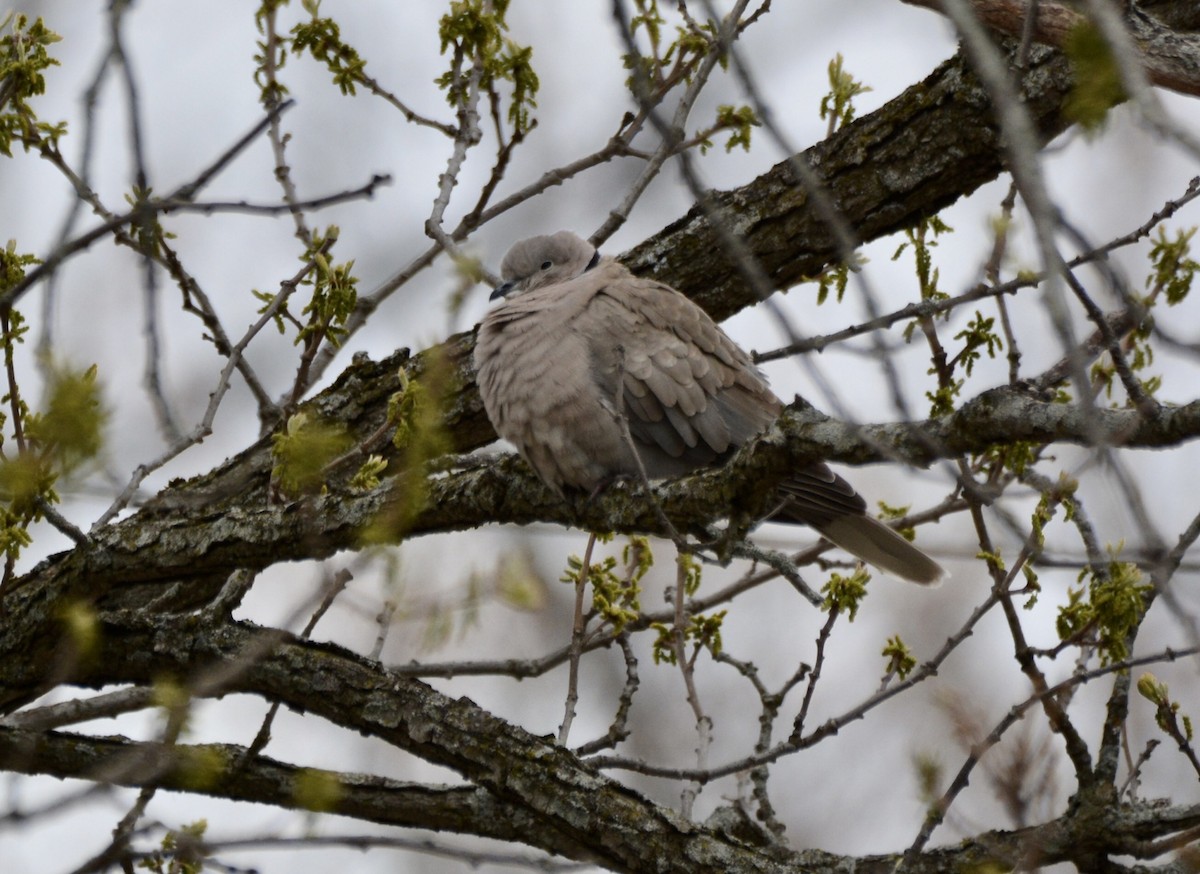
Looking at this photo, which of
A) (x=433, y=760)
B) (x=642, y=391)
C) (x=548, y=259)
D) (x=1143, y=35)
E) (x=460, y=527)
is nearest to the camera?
(x=1143, y=35)

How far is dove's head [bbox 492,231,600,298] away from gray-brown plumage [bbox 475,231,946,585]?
615 millimetres

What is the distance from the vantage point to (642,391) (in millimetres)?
4219

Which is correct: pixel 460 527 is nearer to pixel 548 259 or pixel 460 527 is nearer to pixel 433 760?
pixel 433 760

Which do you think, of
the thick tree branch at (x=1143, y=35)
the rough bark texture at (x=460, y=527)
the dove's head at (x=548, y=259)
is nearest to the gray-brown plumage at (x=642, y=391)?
the rough bark texture at (x=460, y=527)

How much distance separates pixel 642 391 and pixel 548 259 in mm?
1072

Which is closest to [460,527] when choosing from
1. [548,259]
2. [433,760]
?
[433,760]

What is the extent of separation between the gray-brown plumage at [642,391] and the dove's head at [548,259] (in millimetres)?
615

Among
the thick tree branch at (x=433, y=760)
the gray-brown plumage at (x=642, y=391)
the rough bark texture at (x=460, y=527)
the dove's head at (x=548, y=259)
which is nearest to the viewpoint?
the rough bark texture at (x=460, y=527)

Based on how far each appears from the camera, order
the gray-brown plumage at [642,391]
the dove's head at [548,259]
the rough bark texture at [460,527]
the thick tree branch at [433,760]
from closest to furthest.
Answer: the rough bark texture at [460,527] → the thick tree branch at [433,760] → the gray-brown plumage at [642,391] → the dove's head at [548,259]

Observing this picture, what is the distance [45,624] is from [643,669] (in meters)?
6.25

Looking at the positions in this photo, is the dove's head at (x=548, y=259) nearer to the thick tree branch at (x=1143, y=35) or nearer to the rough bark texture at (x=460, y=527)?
the rough bark texture at (x=460, y=527)

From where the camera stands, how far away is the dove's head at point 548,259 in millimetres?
5043

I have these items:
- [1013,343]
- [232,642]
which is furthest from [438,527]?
[1013,343]

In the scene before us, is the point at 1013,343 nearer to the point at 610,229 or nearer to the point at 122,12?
the point at 610,229
